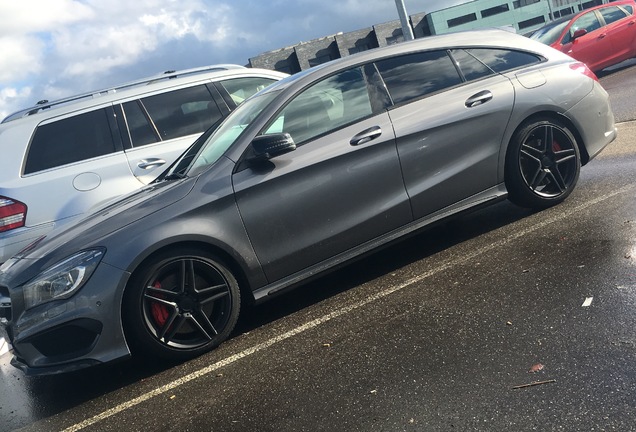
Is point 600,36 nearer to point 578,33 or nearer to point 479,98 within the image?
point 578,33

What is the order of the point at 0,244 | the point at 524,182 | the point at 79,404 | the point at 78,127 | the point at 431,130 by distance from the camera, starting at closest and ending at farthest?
the point at 79,404
the point at 431,130
the point at 524,182
the point at 0,244
the point at 78,127

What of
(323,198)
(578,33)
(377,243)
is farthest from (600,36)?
(323,198)

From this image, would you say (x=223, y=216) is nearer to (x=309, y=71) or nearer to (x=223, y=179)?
(x=223, y=179)

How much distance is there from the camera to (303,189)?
448 cm

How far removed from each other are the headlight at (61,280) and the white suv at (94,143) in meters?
1.83

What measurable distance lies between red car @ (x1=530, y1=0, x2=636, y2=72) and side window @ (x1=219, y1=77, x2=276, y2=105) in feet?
35.0

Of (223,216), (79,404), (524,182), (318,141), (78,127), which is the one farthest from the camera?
(78,127)

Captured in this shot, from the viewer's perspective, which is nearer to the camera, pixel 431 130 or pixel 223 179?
pixel 223 179

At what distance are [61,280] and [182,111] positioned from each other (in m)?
3.30

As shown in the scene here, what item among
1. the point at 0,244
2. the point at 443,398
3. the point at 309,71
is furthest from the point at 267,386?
the point at 0,244

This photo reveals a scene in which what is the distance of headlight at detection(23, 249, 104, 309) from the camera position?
3900mm

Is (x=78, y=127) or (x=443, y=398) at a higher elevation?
(x=78, y=127)

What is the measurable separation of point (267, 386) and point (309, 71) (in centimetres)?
262

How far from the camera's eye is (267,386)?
139 inches
